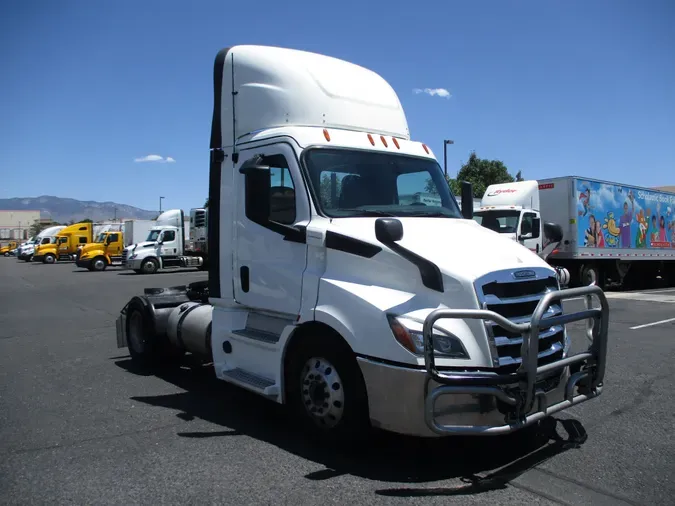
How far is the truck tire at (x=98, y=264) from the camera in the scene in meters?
35.0

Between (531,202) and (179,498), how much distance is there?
17.0 meters

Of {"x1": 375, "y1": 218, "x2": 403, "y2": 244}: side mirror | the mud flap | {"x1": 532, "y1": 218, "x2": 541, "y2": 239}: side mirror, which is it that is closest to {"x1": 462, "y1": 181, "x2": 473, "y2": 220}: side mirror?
{"x1": 375, "y1": 218, "x2": 403, "y2": 244}: side mirror

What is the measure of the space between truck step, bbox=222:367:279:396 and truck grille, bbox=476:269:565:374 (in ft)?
6.48

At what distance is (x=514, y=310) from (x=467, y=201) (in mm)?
2174

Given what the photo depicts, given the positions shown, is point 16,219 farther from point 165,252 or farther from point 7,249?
point 165,252

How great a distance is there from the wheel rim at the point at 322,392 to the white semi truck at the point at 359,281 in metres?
0.01

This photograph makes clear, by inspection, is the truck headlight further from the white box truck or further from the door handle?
the white box truck

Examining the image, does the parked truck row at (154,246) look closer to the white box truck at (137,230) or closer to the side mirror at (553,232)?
the white box truck at (137,230)

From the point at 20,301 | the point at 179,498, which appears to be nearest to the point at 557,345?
the point at 179,498

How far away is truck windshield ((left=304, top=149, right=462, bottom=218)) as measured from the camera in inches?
195

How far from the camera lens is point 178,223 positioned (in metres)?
33.2

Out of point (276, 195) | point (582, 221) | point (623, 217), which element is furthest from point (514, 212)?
point (276, 195)

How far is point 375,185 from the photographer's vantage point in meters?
5.26

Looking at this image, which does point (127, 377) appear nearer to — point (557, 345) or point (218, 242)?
point (218, 242)
